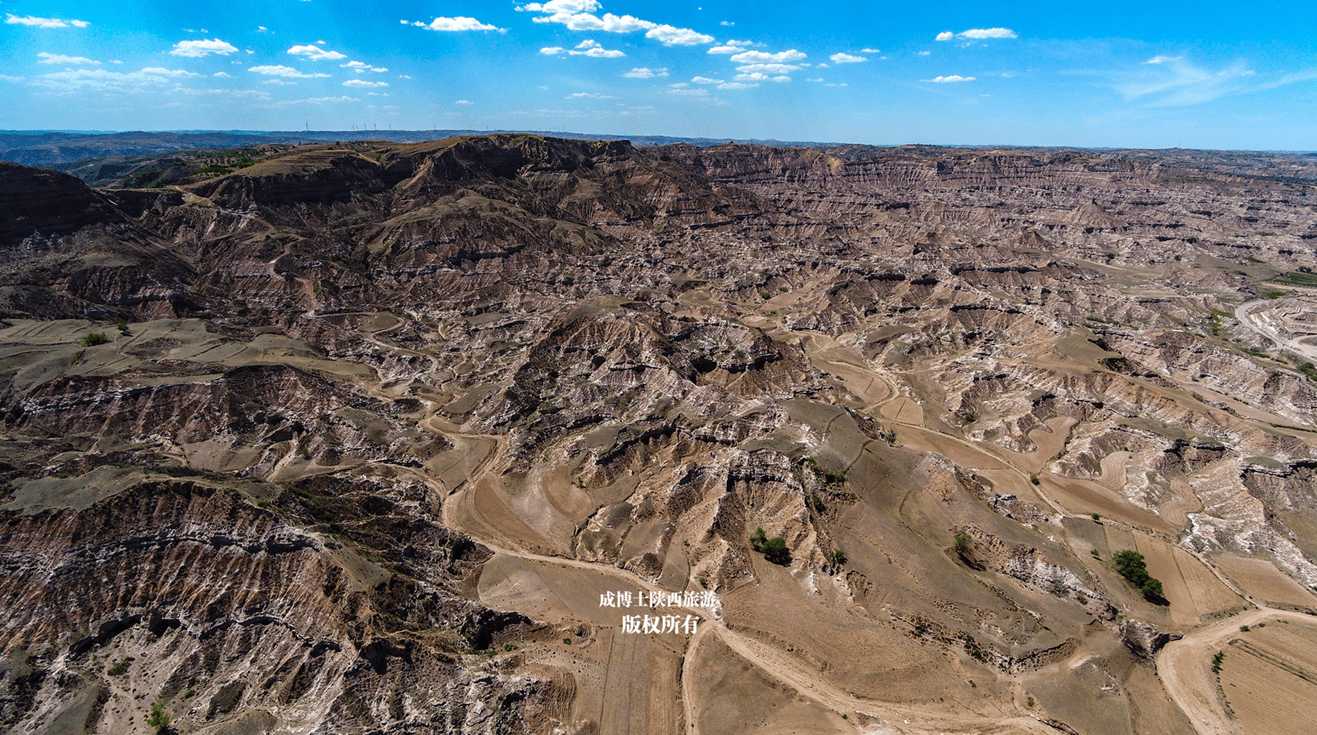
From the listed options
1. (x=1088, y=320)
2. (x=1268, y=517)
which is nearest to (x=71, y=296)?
(x=1268, y=517)

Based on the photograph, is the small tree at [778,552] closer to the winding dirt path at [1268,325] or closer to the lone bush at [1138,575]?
the lone bush at [1138,575]

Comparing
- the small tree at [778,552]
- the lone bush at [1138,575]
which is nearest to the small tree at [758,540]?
the small tree at [778,552]

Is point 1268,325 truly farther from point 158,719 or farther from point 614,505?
point 158,719

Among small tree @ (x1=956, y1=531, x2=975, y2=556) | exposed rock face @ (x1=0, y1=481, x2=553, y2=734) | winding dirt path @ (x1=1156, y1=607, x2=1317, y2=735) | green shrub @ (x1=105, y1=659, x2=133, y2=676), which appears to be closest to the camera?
exposed rock face @ (x1=0, y1=481, x2=553, y2=734)

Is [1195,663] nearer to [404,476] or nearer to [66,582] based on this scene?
[404,476]

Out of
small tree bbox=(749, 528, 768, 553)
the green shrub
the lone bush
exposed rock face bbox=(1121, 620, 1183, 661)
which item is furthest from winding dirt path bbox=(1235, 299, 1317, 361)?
the green shrub

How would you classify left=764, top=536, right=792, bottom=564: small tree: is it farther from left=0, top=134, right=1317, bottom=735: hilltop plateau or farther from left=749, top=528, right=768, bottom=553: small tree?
left=0, top=134, right=1317, bottom=735: hilltop plateau
